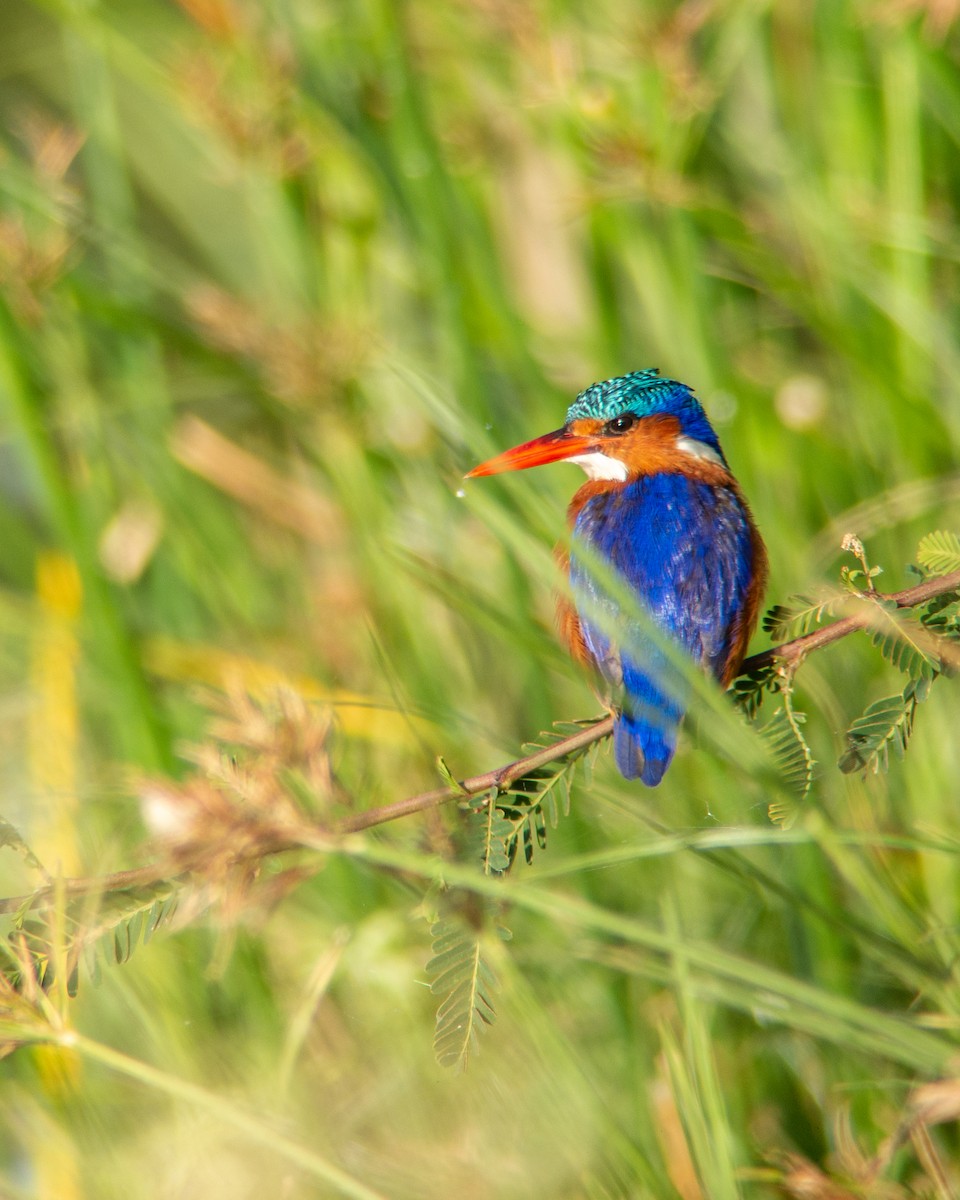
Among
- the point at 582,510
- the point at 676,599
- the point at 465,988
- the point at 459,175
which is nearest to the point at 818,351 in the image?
Result: the point at 459,175

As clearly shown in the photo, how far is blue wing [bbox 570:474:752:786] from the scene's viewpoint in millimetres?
1463

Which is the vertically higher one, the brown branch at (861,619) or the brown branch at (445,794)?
the brown branch at (861,619)

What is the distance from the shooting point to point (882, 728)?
1.30 meters

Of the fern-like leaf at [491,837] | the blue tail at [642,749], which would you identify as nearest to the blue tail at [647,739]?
the blue tail at [642,749]

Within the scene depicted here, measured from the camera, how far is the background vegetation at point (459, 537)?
1.77 metres

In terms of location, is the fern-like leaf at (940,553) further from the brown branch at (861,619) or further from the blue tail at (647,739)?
the blue tail at (647,739)

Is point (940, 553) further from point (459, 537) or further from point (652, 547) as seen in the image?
point (459, 537)

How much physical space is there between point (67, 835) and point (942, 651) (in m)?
1.75

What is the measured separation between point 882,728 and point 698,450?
70 cm

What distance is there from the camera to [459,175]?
9.00ft

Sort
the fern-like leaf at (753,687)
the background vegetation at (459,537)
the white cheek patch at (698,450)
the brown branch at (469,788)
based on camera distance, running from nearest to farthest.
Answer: the brown branch at (469,788) < the fern-like leaf at (753,687) < the background vegetation at (459,537) < the white cheek patch at (698,450)

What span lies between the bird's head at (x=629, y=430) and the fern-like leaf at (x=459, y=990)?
2.49 ft

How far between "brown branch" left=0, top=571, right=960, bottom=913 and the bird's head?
1.80ft

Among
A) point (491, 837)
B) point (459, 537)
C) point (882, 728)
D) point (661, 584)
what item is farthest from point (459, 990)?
point (459, 537)
